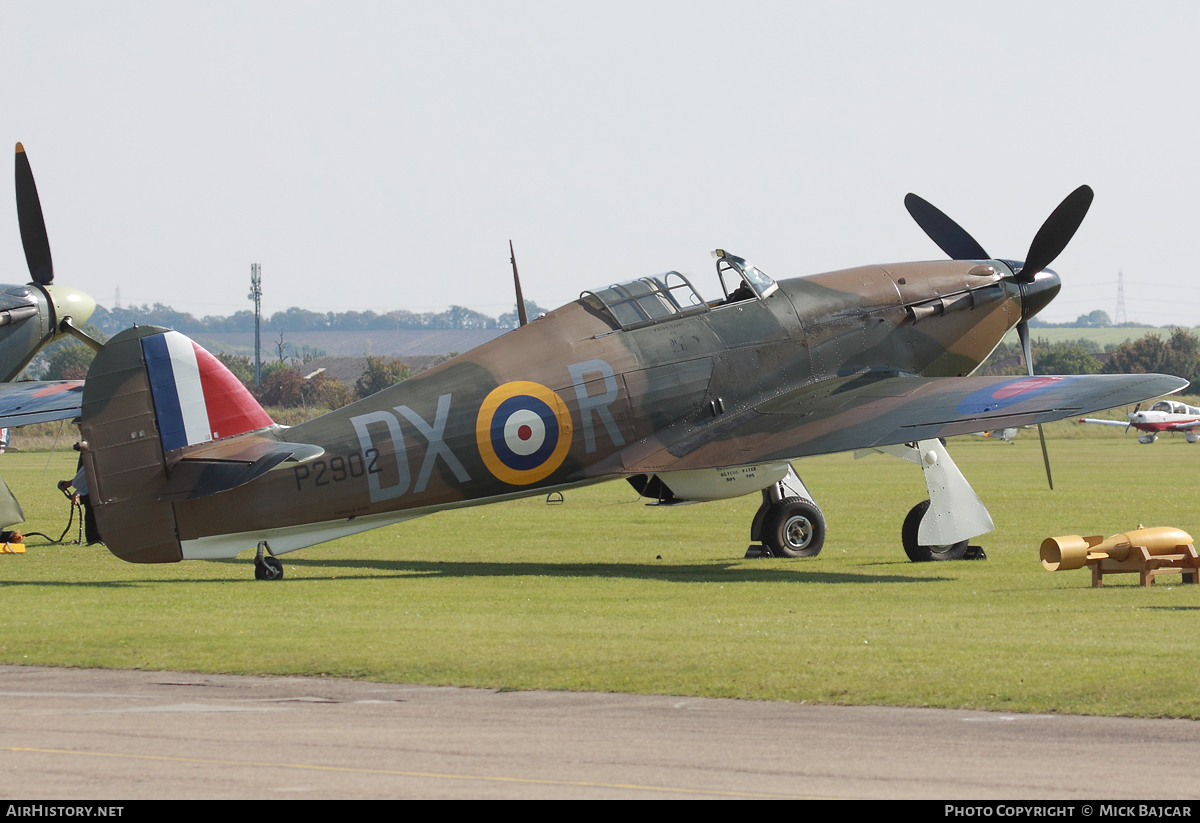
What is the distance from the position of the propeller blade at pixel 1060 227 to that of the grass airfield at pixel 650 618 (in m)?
4.49

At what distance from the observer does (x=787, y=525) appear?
19812 mm

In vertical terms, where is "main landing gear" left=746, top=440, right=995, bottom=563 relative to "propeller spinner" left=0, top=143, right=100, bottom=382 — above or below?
below

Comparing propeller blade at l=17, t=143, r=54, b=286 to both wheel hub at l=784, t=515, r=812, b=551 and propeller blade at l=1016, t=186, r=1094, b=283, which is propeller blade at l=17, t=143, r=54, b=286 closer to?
wheel hub at l=784, t=515, r=812, b=551

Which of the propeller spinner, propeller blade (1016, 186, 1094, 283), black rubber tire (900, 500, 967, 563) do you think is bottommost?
black rubber tire (900, 500, 967, 563)

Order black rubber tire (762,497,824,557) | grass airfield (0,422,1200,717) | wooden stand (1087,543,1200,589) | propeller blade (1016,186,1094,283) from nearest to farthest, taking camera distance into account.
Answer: grass airfield (0,422,1200,717)
wooden stand (1087,543,1200,589)
black rubber tire (762,497,824,557)
propeller blade (1016,186,1094,283)

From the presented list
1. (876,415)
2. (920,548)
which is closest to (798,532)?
(920,548)

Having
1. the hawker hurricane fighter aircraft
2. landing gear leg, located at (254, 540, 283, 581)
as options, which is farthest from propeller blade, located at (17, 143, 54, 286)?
landing gear leg, located at (254, 540, 283, 581)

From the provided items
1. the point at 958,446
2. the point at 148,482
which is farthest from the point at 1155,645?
the point at 958,446

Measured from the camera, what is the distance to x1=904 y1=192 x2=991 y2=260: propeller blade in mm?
25141

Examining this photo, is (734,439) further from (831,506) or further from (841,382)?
(831,506)

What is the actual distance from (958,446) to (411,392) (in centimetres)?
5918

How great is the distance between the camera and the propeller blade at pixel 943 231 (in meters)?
25.1

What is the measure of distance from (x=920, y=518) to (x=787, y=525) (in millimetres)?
1801

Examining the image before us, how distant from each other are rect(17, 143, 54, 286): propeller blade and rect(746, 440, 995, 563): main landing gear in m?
A: 13.2
